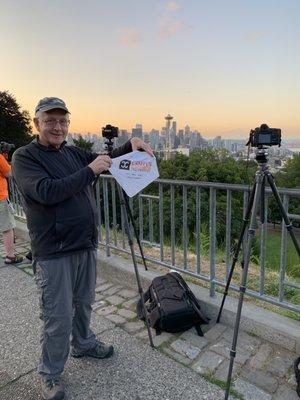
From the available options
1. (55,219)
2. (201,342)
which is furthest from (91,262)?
(201,342)

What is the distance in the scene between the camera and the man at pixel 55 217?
2383mm

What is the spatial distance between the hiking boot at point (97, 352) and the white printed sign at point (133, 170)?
1393 mm

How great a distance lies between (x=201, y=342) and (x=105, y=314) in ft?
3.85

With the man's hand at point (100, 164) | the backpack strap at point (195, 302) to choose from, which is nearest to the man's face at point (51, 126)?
the man's hand at point (100, 164)

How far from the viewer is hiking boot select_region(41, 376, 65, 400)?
256cm

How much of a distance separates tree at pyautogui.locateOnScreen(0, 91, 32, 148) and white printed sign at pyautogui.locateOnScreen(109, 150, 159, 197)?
→ 40.0m

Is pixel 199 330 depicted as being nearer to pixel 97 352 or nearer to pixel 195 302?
pixel 195 302

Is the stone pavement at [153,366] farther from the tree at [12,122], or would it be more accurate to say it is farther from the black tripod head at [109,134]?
the tree at [12,122]

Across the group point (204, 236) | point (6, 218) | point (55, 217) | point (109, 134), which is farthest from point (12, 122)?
point (55, 217)

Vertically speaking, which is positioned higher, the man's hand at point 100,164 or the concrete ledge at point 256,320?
the man's hand at point 100,164

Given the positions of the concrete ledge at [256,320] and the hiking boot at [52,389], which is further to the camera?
the concrete ledge at [256,320]

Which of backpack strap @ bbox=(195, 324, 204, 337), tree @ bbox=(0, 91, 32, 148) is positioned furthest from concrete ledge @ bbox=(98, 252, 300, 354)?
tree @ bbox=(0, 91, 32, 148)

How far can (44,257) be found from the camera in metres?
2.53

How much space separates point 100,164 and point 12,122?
43009 millimetres
